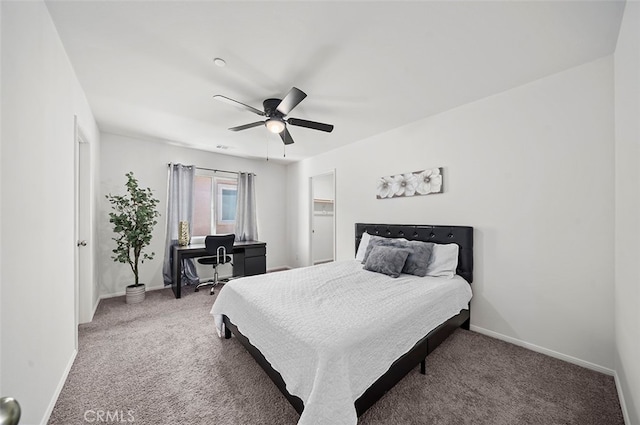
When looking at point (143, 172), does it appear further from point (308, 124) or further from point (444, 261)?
point (444, 261)

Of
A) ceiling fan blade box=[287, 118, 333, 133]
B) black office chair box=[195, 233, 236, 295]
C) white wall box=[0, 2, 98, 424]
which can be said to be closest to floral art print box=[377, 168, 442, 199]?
ceiling fan blade box=[287, 118, 333, 133]

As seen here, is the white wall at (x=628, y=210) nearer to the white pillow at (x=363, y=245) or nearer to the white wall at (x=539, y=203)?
the white wall at (x=539, y=203)

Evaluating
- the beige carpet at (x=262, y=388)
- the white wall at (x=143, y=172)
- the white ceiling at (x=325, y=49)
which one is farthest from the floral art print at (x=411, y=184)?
the white wall at (x=143, y=172)

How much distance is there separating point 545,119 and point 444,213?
1255 millimetres

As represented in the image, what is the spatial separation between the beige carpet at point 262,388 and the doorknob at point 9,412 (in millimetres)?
1417

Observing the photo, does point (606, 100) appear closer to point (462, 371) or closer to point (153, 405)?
point (462, 371)

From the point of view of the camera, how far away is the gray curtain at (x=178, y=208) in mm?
4199

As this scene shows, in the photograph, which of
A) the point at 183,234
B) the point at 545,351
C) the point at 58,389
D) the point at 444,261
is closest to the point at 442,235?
the point at 444,261

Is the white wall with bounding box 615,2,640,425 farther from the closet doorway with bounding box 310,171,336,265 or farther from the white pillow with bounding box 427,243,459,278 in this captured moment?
the closet doorway with bounding box 310,171,336,265

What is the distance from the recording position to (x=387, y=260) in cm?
279

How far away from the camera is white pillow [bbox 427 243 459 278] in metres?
2.66

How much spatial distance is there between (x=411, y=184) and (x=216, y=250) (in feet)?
10.3

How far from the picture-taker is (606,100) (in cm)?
198

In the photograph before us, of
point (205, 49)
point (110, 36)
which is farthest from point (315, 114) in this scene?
point (110, 36)
